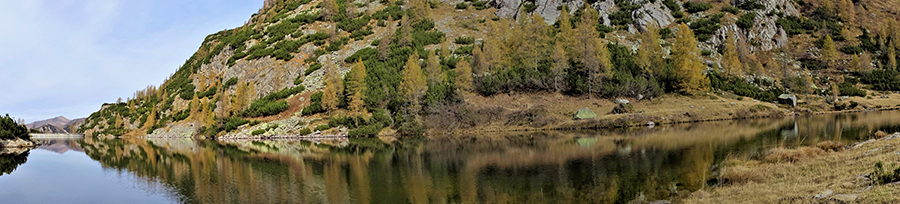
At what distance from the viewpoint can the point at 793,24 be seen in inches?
3962

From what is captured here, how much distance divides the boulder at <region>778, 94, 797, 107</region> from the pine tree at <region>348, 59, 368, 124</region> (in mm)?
61615

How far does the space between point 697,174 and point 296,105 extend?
215 feet

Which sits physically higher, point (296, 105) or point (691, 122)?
point (296, 105)

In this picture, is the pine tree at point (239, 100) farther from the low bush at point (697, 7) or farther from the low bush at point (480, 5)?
the low bush at point (697, 7)

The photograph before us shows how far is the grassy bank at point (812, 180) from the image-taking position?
34.9 feet

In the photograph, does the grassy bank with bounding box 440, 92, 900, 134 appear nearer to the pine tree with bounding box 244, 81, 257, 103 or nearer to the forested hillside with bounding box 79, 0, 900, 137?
the forested hillside with bounding box 79, 0, 900, 137

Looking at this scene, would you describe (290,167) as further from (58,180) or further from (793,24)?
(793,24)

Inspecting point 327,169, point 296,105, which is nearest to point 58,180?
point 327,169

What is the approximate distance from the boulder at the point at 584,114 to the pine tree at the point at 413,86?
21127 millimetres

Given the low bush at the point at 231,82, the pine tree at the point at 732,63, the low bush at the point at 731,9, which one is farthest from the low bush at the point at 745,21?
the low bush at the point at 231,82

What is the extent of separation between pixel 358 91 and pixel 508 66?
2388cm

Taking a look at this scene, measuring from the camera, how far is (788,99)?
68812 millimetres

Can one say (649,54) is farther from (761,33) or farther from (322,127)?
(322,127)

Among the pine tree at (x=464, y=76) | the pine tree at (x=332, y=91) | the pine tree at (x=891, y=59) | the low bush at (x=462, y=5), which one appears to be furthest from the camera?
the low bush at (x=462, y=5)
